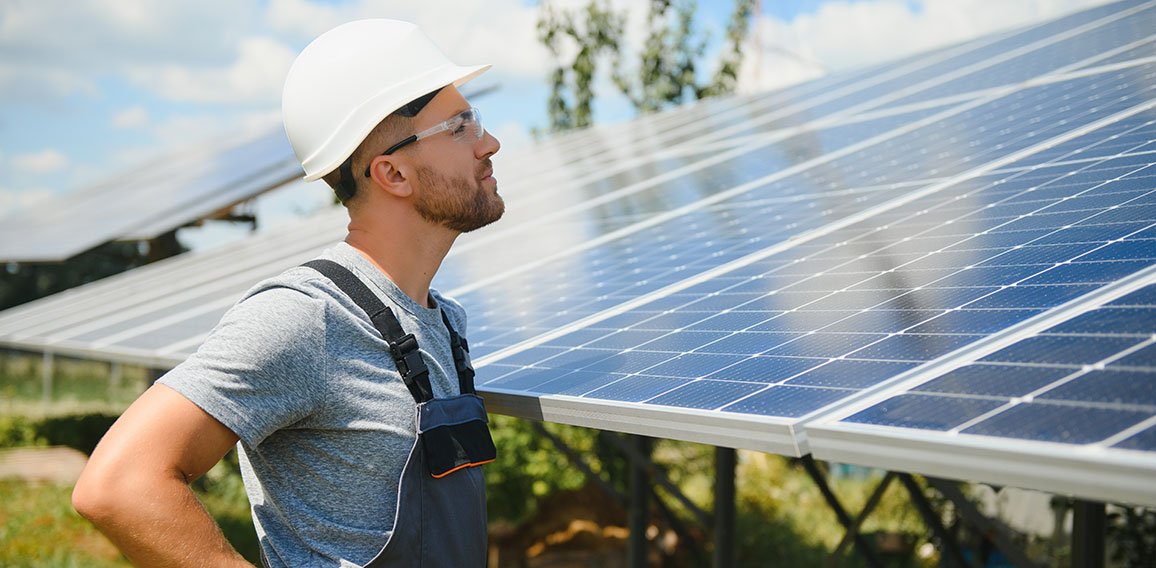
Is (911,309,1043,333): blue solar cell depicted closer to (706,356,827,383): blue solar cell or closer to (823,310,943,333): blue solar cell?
(823,310,943,333): blue solar cell

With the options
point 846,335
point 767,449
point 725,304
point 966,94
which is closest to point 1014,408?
point 767,449

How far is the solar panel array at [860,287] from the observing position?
6.82 feet

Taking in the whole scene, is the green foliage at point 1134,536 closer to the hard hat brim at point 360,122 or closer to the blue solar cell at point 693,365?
the blue solar cell at point 693,365

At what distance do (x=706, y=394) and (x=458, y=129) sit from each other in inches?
43.2

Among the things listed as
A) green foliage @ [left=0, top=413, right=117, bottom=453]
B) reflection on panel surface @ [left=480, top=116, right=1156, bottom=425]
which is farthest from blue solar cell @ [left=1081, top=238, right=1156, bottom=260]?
green foliage @ [left=0, top=413, right=117, bottom=453]

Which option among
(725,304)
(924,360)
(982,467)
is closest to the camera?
(982,467)

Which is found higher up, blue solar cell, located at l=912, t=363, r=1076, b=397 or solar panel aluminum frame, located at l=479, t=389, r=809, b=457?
blue solar cell, located at l=912, t=363, r=1076, b=397

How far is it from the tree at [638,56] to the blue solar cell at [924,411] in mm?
21685

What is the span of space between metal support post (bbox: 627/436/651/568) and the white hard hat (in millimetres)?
5940

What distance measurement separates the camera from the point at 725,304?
11.8ft

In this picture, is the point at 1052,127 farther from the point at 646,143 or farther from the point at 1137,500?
the point at 646,143

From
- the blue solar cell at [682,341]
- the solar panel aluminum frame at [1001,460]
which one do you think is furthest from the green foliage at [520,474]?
the solar panel aluminum frame at [1001,460]

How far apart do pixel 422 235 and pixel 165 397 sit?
94cm

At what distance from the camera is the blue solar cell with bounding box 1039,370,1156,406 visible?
6.00ft
